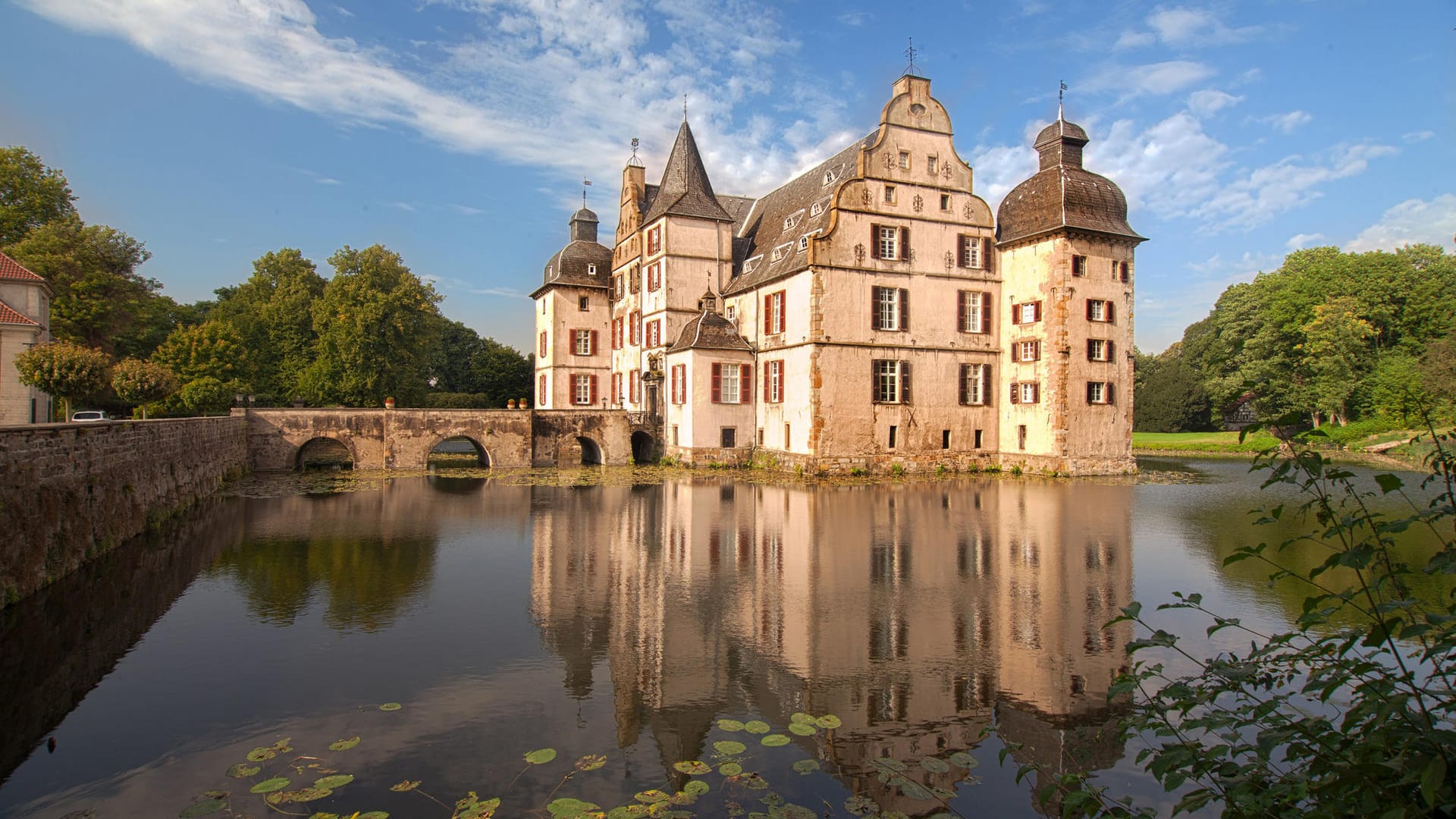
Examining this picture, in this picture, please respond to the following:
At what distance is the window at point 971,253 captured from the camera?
32938mm

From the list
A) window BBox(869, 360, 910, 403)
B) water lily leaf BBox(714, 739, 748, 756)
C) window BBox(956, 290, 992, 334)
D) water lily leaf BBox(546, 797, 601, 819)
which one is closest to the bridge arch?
window BBox(869, 360, 910, 403)

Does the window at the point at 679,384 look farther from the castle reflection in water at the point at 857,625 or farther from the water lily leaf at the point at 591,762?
the water lily leaf at the point at 591,762

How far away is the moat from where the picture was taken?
21.5 ft

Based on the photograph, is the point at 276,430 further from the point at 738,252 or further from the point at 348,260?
the point at 738,252

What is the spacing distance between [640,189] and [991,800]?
4067 cm

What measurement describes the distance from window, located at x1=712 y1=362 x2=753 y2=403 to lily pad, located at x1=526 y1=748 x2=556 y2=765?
2745cm

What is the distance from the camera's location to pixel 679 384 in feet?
115

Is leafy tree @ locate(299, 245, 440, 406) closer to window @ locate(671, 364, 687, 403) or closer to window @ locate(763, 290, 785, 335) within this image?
window @ locate(671, 364, 687, 403)

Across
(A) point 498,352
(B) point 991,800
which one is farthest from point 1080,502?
(A) point 498,352

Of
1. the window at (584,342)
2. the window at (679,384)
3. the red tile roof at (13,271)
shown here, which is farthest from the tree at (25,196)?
the window at (679,384)

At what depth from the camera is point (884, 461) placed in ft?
104

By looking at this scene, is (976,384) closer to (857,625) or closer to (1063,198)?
(1063,198)

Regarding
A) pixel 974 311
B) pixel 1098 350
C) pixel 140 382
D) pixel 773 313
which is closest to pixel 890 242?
pixel 974 311

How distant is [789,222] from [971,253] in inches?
327
